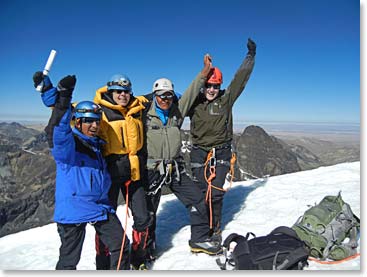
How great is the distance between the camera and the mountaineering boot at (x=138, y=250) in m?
5.25

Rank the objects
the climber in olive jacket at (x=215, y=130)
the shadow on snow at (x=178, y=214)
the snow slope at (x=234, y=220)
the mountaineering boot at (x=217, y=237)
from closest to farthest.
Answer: the mountaineering boot at (x=217, y=237), the snow slope at (x=234, y=220), the climber in olive jacket at (x=215, y=130), the shadow on snow at (x=178, y=214)

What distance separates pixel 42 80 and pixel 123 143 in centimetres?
161

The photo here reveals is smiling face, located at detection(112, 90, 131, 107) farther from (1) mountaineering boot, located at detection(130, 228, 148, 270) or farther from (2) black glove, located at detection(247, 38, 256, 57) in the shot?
(2) black glove, located at detection(247, 38, 256, 57)

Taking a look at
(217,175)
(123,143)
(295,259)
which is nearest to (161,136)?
(123,143)

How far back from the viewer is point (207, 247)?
5578mm

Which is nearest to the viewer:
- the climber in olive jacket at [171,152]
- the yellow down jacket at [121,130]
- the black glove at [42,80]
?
the black glove at [42,80]

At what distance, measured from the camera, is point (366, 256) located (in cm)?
442

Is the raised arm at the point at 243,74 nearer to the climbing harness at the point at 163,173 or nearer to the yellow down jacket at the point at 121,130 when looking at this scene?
the climbing harness at the point at 163,173

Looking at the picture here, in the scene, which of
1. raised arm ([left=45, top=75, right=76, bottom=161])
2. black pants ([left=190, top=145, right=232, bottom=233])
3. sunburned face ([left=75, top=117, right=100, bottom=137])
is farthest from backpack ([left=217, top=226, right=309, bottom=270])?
raised arm ([left=45, top=75, right=76, bottom=161])

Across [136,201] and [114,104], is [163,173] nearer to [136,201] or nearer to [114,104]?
[136,201]

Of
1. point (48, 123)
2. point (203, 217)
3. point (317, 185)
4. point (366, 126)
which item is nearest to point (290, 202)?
point (317, 185)

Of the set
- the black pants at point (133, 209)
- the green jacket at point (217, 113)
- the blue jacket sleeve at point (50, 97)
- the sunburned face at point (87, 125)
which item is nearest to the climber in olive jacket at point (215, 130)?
the green jacket at point (217, 113)

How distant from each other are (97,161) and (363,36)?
423 cm

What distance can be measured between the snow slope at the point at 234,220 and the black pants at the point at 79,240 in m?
1.49
